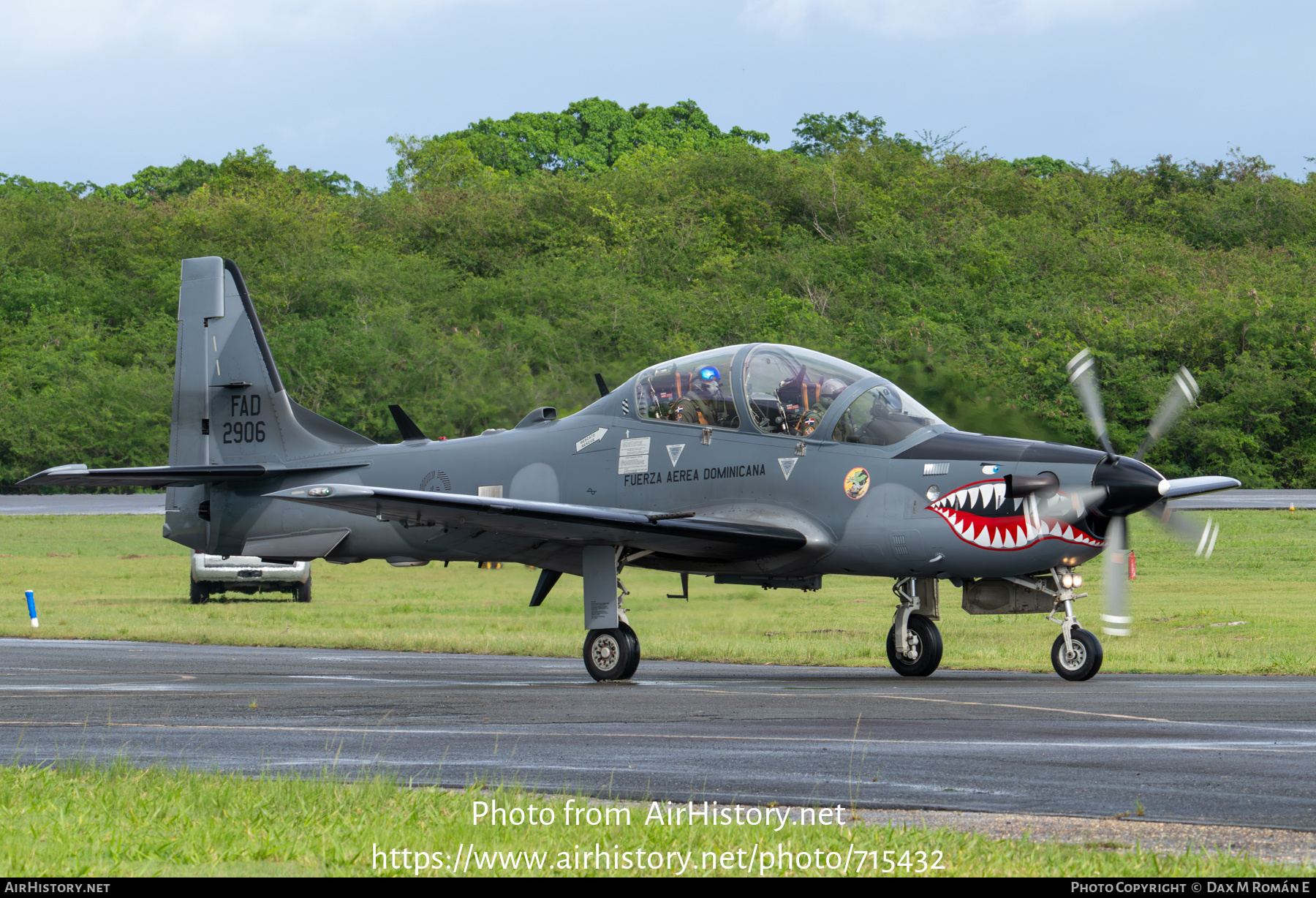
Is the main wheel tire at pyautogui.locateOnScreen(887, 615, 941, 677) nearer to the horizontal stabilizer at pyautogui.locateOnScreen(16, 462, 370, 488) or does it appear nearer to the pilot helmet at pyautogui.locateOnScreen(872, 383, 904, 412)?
the pilot helmet at pyautogui.locateOnScreen(872, 383, 904, 412)

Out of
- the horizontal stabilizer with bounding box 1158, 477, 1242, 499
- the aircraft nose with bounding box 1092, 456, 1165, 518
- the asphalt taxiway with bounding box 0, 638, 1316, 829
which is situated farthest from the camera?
the horizontal stabilizer with bounding box 1158, 477, 1242, 499

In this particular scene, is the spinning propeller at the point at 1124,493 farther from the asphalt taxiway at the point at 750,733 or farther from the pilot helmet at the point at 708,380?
the pilot helmet at the point at 708,380

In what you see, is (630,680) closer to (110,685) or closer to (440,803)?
(110,685)

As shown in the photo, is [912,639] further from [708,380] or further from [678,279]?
[678,279]

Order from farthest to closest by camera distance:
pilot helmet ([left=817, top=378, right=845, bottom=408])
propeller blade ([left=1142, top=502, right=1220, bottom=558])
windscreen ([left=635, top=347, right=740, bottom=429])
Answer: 1. windscreen ([left=635, top=347, right=740, bottom=429])
2. pilot helmet ([left=817, top=378, right=845, bottom=408])
3. propeller blade ([left=1142, top=502, right=1220, bottom=558])

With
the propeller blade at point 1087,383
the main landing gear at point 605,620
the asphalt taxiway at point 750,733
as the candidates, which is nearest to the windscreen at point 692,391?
the main landing gear at point 605,620

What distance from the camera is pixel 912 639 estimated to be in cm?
1622

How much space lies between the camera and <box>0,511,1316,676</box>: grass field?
64.3 feet

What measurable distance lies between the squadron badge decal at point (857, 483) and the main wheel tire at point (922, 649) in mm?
1910

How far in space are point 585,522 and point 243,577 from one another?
1843 cm

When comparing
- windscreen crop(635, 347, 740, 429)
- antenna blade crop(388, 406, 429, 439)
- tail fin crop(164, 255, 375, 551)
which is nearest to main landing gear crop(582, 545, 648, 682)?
windscreen crop(635, 347, 740, 429)

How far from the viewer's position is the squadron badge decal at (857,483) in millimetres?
15180

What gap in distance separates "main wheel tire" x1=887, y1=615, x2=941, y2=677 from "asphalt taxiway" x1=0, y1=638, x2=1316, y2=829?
0.65ft

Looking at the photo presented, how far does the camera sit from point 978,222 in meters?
70.2
